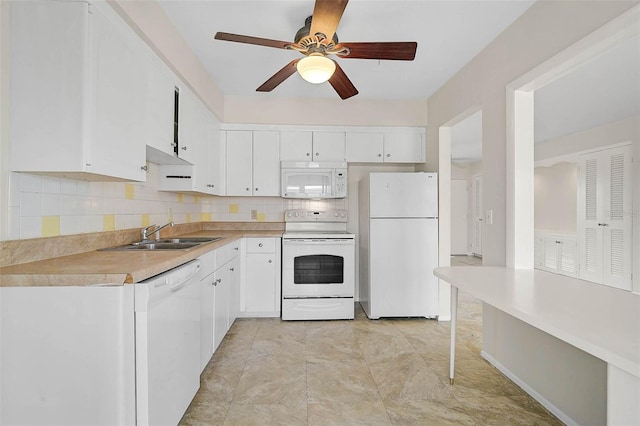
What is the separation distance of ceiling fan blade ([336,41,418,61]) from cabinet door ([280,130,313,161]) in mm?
1714

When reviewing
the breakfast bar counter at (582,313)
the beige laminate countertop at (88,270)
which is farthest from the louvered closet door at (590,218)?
the beige laminate countertop at (88,270)

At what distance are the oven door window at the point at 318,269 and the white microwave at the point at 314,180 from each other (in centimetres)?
75

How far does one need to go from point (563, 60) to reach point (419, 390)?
7.11 feet

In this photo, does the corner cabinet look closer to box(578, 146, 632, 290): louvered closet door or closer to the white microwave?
the white microwave

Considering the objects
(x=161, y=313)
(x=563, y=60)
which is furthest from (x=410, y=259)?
(x=161, y=313)

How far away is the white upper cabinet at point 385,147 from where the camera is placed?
365cm

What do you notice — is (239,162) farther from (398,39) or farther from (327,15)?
(327,15)

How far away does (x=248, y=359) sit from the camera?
242cm

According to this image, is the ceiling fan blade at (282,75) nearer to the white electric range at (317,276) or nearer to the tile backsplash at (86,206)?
the tile backsplash at (86,206)

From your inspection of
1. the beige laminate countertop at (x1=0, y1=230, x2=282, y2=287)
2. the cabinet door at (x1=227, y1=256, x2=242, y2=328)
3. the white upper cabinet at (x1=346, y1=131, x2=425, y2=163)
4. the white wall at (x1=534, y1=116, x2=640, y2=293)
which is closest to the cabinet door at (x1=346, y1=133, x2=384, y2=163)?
the white upper cabinet at (x1=346, y1=131, x2=425, y2=163)

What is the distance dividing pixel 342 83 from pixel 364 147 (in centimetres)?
140

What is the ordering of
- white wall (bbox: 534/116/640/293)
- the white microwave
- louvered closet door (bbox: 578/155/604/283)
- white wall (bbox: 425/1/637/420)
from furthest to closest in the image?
louvered closet door (bbox: 578/155/604/283), white wall (bbox: 534/116/640/293), the white microwave, white wall (bbox: 425/1/637/420)

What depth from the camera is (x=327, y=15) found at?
1.54 metres

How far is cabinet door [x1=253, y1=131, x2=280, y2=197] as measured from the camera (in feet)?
11.8
